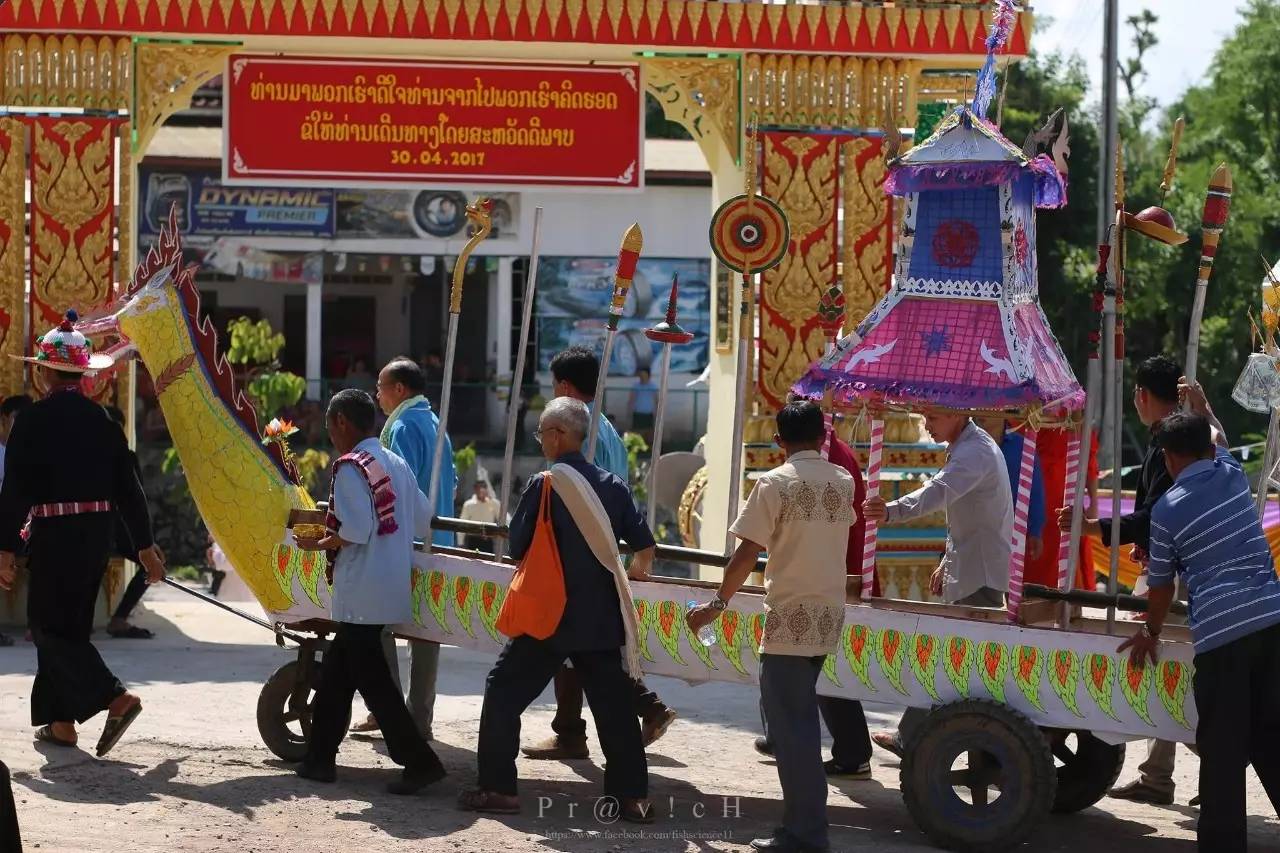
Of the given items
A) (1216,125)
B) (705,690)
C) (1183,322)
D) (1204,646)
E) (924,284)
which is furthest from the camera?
(1216,125)

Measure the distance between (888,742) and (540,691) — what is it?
75.6 inches

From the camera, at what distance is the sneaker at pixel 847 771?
23.6 ft

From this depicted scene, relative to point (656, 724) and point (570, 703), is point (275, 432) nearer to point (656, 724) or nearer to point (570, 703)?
point (570, 703)

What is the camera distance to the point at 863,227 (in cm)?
1093

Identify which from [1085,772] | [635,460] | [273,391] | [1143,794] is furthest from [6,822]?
[635,460]

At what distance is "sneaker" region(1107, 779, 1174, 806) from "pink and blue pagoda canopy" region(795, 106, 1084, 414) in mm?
1736

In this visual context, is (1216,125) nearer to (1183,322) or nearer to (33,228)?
(1183,322)

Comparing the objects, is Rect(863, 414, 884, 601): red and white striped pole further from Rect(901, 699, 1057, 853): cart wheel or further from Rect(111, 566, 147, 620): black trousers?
Rect(111, 566, 147, 620): black trousers

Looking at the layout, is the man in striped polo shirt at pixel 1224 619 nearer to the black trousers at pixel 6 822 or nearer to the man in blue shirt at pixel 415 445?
the man in blue shirt at pixel 415 445

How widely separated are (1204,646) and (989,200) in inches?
70.3

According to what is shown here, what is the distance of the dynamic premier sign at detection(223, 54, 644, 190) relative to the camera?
10688 millimetres

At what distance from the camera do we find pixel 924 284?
656cm

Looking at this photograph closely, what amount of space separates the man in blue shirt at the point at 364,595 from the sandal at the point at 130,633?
13.0 feet

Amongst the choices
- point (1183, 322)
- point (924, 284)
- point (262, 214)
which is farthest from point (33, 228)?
point (1183, 322)
